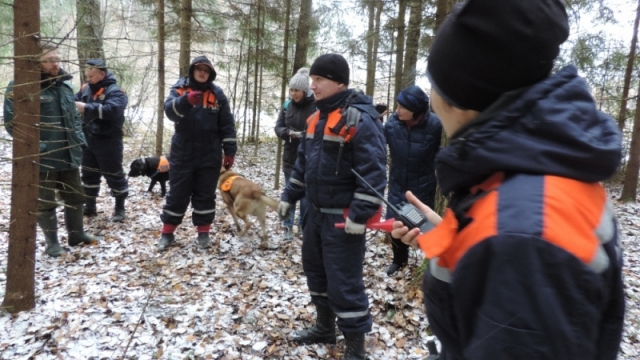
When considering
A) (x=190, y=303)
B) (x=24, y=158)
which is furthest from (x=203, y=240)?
(x=24, y=158)

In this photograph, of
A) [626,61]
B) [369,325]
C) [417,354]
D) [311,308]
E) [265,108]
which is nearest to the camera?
[369,325]

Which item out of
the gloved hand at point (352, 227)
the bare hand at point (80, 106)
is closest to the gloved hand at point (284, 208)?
the gloved hand at point (352, 227)

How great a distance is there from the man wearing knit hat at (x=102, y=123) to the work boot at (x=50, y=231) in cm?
84

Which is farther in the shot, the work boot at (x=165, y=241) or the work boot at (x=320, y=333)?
the work boot at (x=165, y=241)

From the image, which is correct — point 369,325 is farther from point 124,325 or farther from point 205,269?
point 205,269

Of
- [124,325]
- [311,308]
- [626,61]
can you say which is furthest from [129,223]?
[626,61]

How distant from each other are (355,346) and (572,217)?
9.74 ft

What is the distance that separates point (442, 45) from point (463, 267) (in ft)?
1.92

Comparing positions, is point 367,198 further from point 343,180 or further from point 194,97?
point 194,97

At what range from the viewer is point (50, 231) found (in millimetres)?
5203

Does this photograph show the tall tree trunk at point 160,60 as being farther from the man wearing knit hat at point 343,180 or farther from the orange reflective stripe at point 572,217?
the orange reflective stripe at point 572,217

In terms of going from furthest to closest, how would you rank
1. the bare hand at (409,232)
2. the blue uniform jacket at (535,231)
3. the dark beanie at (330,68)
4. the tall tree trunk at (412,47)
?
the tall tree trunk at (412,47) → the dark beanie at (330,68) → the bare hand at (409,232) → the blue uniform jacket at (535,231)

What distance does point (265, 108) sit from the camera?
1619 centimetres

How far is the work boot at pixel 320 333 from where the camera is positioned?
3.73 meters
